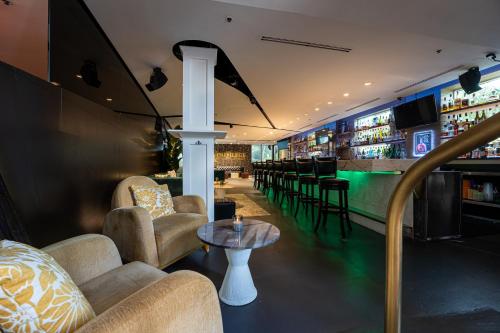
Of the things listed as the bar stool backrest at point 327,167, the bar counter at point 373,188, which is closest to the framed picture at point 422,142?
the bar counter at point 373,188

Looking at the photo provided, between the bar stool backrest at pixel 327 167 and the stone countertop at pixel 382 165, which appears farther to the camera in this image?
the bar stool backrest at pixel 327 167

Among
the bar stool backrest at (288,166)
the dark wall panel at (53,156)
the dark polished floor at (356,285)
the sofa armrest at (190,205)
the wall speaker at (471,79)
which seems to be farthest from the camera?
the bar stool backrest at (288,166)

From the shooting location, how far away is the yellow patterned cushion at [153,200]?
2287 millimetres

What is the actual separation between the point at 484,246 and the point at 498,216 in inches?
59.2

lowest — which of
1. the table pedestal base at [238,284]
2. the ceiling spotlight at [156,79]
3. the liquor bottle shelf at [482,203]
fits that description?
the table pedestal base at [238,284]

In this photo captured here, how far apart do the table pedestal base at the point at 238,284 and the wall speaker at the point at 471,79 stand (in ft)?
16.2

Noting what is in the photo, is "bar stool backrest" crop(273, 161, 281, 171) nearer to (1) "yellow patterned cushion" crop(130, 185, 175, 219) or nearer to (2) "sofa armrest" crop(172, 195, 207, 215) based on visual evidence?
(2) "sofa armrest" crop(172, 195, 207, 215)

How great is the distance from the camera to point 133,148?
341 cm

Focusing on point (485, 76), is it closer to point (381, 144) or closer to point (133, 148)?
point (381, 144)

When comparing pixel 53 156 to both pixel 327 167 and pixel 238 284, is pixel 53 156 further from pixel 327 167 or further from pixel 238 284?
pixel 327 167

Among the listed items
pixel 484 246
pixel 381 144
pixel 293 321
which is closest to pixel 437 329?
pixel 293 321

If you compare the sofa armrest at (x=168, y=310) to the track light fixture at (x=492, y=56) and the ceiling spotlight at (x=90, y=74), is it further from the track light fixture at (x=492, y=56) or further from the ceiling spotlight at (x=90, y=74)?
the track light fixture at (x=492, y=56)

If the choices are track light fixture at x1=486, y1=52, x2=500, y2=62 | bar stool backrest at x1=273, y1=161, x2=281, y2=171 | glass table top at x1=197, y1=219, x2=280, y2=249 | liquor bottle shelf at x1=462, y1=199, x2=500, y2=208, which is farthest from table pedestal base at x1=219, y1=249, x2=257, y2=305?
track light fixture at x1=486, y1=52, x2=500, y2=62

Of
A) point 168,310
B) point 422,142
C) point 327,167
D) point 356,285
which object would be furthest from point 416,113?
point 168,310
